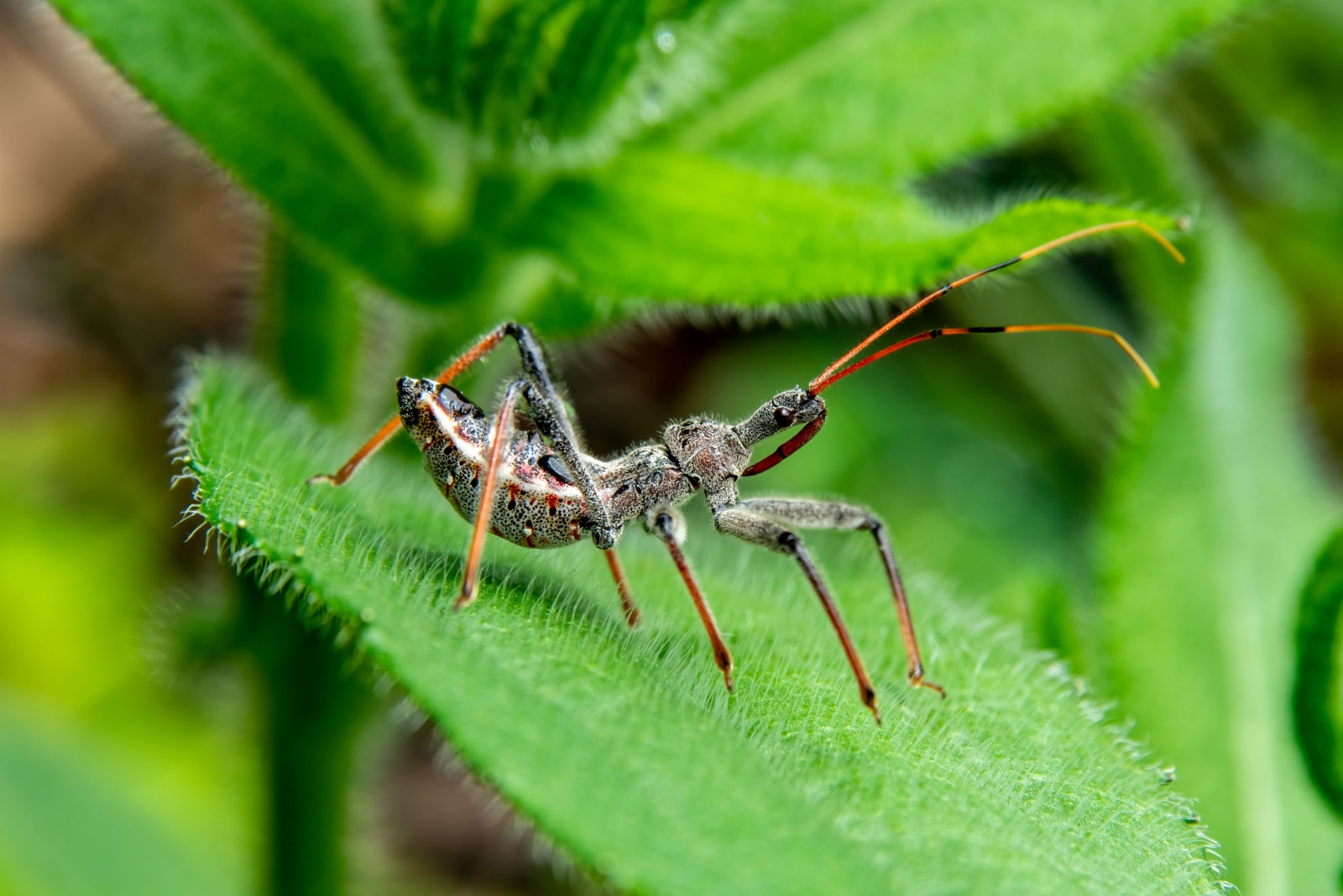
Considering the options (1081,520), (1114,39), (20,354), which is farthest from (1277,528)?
(20,354)

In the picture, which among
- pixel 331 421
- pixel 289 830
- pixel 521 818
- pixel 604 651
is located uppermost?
pixel 331 421

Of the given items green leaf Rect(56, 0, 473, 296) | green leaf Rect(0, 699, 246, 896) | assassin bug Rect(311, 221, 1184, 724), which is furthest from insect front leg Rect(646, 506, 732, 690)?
green leaf Rect(0, 699, 246, 896)

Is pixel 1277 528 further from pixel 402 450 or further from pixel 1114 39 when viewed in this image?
pixel 402 450

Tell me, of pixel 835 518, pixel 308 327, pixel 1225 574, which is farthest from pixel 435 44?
pixel 1225 574

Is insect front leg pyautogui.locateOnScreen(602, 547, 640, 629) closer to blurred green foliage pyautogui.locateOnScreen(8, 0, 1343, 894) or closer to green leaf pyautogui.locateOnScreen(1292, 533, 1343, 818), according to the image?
blurred green foliage pyautogui.locateOnScreen(8, 0, 1343, 894)

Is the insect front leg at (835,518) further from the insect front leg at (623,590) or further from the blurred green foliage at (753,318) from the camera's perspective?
the insect front leg at (623,590)

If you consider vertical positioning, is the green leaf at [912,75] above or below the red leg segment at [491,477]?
above

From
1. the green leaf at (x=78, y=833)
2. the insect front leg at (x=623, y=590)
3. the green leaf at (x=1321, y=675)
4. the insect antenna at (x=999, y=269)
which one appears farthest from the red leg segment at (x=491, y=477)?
the green leaf at (x=78, y=833)
